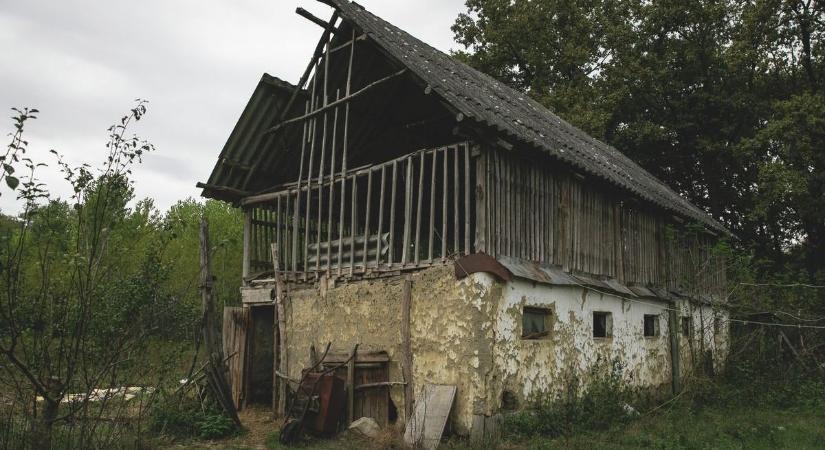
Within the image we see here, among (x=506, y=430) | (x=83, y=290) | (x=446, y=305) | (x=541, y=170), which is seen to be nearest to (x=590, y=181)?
(x=541, y=170)

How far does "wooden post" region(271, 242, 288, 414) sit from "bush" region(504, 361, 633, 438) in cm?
465

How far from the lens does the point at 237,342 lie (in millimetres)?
12562

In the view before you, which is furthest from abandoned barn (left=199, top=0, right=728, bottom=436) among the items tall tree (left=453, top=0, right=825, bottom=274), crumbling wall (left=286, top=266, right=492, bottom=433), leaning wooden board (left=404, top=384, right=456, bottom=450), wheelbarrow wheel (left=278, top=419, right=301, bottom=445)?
tall tree (left=453, top=0, right=825, bottom=274)

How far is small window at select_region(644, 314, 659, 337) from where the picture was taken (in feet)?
42.5

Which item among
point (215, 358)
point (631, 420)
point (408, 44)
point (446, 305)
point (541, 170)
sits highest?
point (408, 44)

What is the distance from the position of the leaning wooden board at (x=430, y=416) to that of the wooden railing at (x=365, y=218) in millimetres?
1898

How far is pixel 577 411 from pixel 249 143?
822 cm

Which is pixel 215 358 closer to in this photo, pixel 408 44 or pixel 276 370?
pixel 276 370

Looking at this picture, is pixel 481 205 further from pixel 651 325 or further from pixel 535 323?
pixel 651 325

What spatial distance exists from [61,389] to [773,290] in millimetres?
16877

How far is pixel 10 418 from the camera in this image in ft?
14.3

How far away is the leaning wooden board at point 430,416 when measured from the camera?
8.10m

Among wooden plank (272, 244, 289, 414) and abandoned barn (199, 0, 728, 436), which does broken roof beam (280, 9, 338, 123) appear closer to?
abandoned barn (199, 0, 728, 436)

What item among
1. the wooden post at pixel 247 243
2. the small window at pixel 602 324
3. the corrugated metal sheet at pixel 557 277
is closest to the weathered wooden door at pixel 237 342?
the wooden post at pixel 247 243
